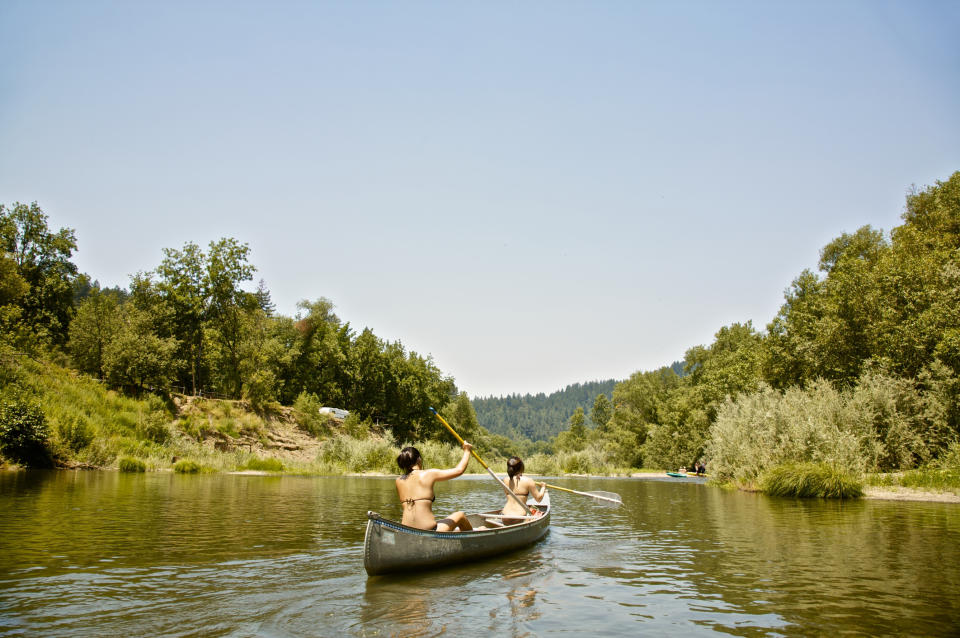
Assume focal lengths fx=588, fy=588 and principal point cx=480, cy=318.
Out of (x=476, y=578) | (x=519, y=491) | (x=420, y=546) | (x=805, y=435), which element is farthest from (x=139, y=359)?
(x=805, y=435)

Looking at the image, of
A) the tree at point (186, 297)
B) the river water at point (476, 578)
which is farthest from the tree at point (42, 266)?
the river water at point (476, 578)

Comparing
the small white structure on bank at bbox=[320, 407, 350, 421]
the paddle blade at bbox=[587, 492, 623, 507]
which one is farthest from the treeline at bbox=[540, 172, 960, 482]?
the small white structure on bank at bbox=[320, 407, 350, 421]

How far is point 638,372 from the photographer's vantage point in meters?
96.1

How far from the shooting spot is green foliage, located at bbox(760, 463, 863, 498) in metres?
25.8

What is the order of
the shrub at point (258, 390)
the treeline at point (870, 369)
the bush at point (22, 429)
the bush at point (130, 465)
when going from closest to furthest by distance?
the treeline at point (870, 369), the bush at point (22, 429), the bush at point (130, 465), the shrub at point (258, 390)

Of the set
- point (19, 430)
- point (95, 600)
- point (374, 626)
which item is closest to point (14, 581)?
point (95, 600)

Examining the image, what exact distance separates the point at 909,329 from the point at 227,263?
56.2 m

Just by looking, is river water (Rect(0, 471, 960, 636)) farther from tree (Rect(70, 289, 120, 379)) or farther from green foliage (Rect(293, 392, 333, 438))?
green foliage (Rect(293, 392, 333, 438))

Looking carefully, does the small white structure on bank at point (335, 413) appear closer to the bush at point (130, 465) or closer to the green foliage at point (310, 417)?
the green foliage at point (310, 417)

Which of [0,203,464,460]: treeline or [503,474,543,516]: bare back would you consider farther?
[0,203,464,460]: treeline

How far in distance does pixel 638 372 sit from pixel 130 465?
3007 inches

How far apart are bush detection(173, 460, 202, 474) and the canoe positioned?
32.7 metres

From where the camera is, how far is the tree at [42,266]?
64438mm

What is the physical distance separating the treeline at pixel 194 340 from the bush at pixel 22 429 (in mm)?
1364
